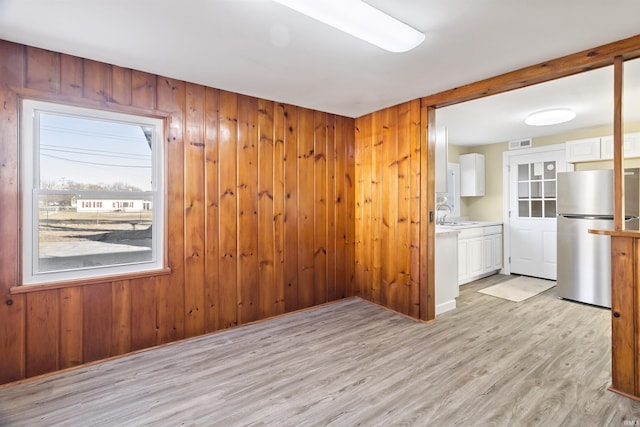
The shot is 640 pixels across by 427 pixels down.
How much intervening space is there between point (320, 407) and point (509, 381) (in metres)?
1.37

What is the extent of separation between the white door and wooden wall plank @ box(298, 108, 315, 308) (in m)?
3.81

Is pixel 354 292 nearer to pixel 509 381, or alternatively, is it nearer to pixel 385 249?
pixel 385 249

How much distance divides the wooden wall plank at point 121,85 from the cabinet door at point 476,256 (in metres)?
4.74

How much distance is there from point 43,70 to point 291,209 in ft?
7.72

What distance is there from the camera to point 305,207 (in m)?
3.73

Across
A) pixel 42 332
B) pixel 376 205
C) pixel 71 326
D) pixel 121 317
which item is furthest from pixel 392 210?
pixel 42 332

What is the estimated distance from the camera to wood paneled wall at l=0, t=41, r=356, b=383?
2.24 m

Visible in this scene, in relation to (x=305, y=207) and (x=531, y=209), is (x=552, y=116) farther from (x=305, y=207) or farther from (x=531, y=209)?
Result: (x=305, y=207)

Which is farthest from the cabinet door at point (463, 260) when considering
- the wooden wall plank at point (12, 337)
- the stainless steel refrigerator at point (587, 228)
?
the wooden wall plank at point (12, 337)

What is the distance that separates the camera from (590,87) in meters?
3.07

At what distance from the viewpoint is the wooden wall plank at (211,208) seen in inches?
118

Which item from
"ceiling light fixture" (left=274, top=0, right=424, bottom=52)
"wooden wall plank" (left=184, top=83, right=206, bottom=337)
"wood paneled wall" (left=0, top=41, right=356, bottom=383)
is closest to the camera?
"ceiling light fixture" (left=274, top=0, right=424, bottom=52)

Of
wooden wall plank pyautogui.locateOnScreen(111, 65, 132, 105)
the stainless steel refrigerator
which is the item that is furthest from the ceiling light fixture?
the stainless steel refrigerator

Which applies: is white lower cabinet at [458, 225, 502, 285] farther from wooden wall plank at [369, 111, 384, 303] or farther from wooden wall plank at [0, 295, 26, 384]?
wooden wall plank at [0, 295, 26, 384]
